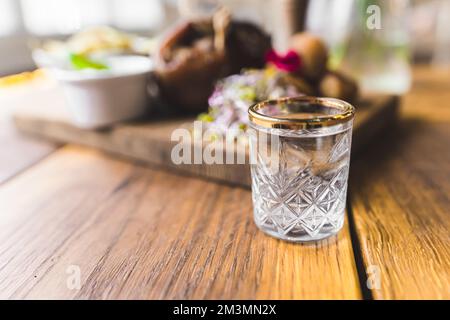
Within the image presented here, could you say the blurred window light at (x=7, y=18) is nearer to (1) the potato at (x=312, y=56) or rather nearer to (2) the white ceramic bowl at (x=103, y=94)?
(2) the white ceramic bowl at (x=103, y=94)

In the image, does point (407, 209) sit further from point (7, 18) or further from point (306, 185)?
point (7, 18)

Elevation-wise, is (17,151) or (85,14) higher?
(85,14)

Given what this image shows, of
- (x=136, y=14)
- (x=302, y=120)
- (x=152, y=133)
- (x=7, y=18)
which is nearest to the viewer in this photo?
(x=302, y=120)

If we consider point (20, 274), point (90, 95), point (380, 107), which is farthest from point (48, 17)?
point (20, 274)

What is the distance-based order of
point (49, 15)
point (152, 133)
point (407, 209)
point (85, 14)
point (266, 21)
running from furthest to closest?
point (85, 14) < point (49, 15) < point (266, 21) < point (152, 133) < point (407, 209)

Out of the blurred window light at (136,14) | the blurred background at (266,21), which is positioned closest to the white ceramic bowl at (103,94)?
the blurred background at (266,21)

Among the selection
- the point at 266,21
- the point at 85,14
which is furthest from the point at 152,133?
the point at 85,14

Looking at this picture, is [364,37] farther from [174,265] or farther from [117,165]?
[174,265]

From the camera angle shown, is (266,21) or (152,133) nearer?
(152,133)
